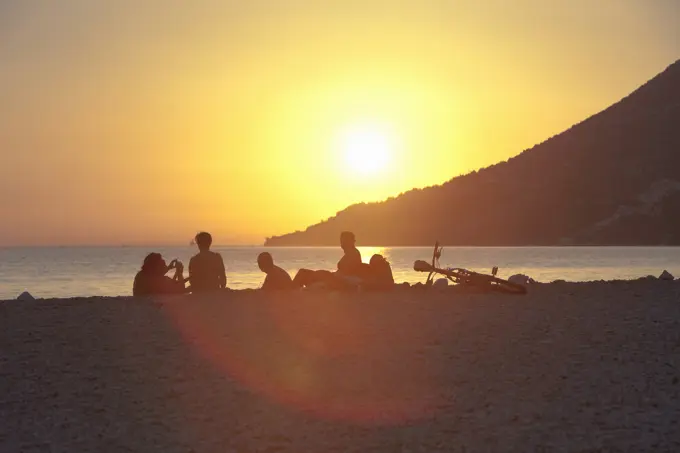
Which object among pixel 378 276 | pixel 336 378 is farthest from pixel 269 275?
pixel 336 378

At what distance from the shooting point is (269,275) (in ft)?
60.1

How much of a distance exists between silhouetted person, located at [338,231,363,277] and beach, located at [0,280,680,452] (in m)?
4.06

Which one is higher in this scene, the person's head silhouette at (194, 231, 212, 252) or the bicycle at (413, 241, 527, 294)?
the person's head silhouette at (194, 231, 212, 252)

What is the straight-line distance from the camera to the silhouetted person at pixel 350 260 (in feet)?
59.5

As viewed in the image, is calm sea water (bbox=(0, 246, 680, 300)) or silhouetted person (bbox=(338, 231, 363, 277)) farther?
calm sea water (bbox=(0, 246, 680, 300))

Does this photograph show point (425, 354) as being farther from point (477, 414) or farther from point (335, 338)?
point (477, 414)

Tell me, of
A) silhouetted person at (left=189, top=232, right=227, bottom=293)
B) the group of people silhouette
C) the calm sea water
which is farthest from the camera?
the calm sea water

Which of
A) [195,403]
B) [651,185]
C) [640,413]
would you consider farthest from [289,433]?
[651,185]

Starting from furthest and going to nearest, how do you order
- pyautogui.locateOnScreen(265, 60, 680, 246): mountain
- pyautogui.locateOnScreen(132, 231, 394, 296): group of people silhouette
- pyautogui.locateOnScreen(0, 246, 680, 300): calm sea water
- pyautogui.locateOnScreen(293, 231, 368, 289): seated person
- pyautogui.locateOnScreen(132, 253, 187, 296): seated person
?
pyautogui.locateOnScreen(265, 60, 680, 246): mountain, pyautogui.locateOnScreen(0, 246, 680, 300): calm sea water, pyautogui.locateOnScreen(293, 231, 368, 289): seated person, pyautogui.locateOnScreen(132, 231, 394, 296): group of people silhouette, pyautogui.locateOnScreen(132, 253, 187, 296): seated person

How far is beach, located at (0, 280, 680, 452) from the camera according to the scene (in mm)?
6793

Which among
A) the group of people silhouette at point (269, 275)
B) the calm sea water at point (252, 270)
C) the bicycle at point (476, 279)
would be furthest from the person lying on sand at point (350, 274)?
the calm sea water at point (252, 270)

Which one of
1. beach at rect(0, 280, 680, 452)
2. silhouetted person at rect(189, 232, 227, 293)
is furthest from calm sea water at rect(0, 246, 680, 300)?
beach at rect(0, 280, 680, 452)

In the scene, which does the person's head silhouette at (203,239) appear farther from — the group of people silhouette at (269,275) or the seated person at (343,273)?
the seated person at (343,273)

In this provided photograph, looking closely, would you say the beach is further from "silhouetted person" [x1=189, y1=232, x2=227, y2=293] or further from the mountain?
the mountain
